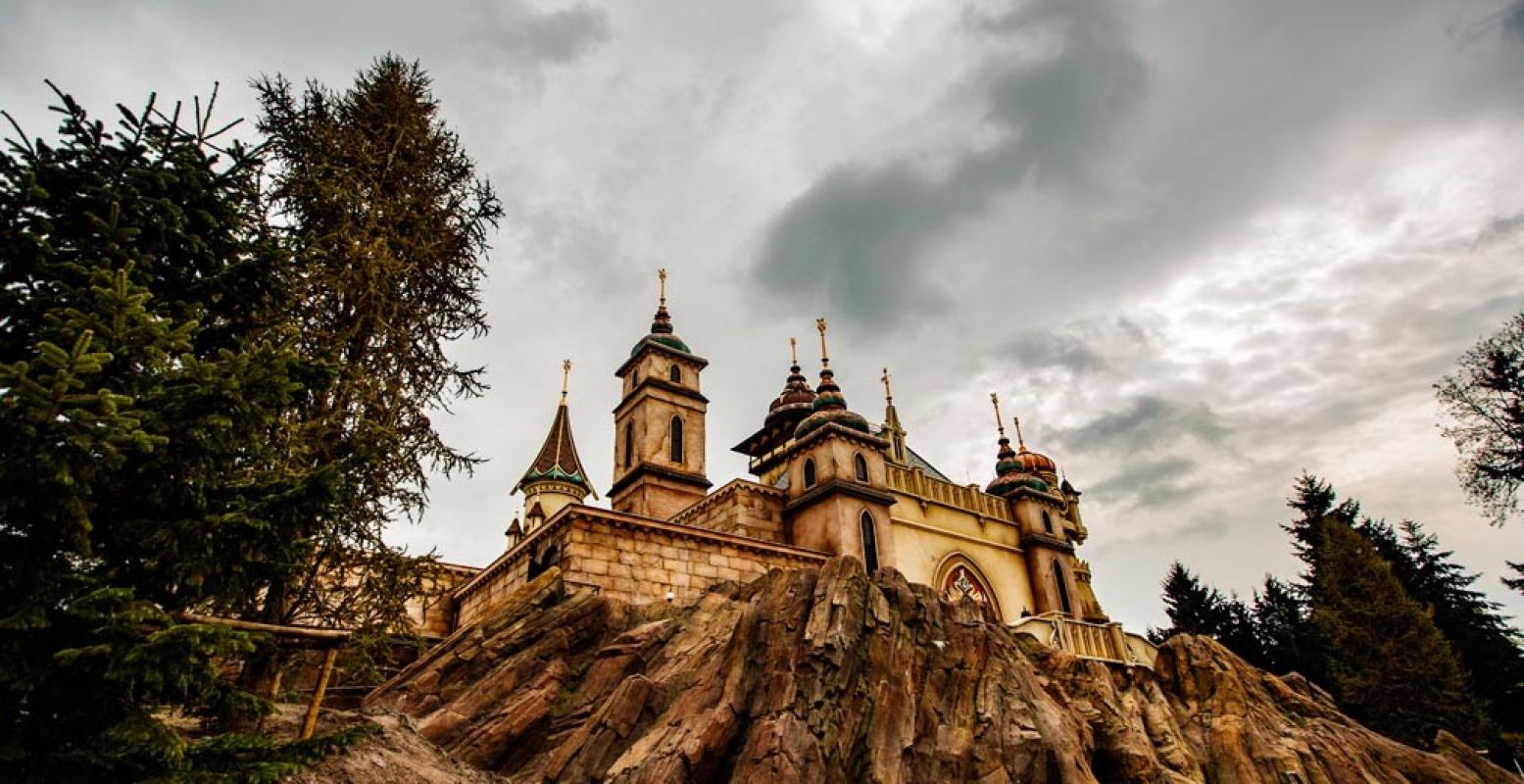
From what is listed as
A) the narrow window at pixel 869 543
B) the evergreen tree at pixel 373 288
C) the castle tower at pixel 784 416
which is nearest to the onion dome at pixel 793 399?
the castle tower at pixel 784 416

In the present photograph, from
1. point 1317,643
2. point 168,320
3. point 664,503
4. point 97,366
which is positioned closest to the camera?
point 97,366

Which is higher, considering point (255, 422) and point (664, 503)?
point (664, 503)

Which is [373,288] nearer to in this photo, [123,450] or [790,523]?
[123,450]

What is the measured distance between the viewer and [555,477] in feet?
139

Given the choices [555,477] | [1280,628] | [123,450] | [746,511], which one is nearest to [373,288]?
[123,450]

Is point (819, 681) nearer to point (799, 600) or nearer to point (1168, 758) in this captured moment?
point (799, 600)

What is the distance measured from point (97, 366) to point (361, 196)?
9463mm

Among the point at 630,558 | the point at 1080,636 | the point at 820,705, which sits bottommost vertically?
the point at 820,705

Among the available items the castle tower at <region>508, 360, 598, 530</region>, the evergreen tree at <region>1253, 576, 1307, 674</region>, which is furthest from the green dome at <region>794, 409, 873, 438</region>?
the evergreen tree at <region>1253, 576, 1307, 674</region>

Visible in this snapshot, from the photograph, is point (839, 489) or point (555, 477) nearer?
point (839, 489)

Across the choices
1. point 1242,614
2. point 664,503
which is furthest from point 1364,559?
point 664,503

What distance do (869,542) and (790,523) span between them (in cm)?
271

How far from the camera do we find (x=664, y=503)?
2859 centimetres

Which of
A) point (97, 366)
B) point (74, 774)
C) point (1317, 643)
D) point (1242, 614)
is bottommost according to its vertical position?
point (74, 774)
